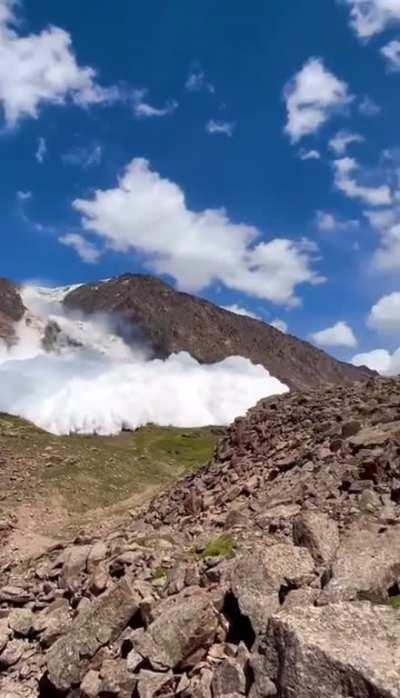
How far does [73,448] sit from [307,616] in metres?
57.2

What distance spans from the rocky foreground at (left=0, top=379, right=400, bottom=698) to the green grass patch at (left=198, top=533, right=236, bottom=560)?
37 mm

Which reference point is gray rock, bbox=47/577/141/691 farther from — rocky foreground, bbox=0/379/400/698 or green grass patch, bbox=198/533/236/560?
green grass patch, bbox=198/533/236/560

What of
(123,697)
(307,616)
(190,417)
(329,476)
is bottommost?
(123,697)

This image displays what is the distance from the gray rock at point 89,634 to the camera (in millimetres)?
11969

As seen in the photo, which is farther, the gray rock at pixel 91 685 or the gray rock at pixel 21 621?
the gray rock at pixel 21 621

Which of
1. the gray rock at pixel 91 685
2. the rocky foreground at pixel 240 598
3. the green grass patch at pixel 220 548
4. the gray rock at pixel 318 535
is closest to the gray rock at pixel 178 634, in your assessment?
the rocky foreground at pixel 240 598

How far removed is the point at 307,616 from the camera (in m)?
9.02

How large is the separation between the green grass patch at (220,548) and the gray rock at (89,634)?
Answer: 82.3 inches

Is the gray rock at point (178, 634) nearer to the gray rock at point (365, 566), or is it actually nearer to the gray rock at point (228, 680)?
the gray rock at point (228, 680)

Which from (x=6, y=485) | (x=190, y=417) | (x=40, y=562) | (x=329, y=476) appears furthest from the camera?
(x=190, y=417)

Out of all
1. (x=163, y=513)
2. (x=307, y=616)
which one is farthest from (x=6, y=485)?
(x=307, y=616)

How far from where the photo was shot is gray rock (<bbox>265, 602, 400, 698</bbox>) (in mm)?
7715

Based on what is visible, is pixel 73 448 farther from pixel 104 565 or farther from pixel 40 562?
pixel 104 565

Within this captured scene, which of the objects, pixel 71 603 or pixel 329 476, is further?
pixel 329 476
